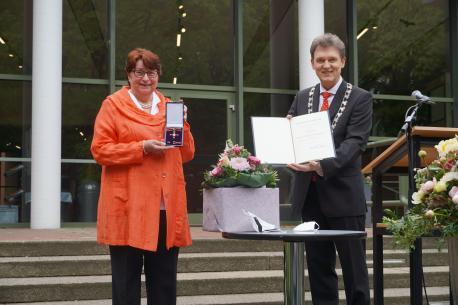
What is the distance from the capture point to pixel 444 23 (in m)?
12.5

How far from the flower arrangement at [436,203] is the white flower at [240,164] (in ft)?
2.84

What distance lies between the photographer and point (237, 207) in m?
3.28

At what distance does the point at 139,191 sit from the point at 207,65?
805cm

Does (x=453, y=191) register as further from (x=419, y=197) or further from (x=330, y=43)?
(x=330, y=43)

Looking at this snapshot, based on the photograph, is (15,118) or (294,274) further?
(15,118)

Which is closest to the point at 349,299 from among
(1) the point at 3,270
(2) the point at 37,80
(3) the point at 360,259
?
(3) the point at 360,259

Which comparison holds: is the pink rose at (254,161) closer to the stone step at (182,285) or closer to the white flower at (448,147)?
the white flower at (448,147)

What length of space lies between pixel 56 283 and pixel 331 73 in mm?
3492

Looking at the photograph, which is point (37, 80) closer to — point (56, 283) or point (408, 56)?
point (56, 283)

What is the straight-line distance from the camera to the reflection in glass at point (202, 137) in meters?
11.0

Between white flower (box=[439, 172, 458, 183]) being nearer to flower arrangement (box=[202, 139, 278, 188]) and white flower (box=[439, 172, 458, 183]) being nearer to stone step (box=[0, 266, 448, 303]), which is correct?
flower arrangement (box=[202, 139, 278, 188])

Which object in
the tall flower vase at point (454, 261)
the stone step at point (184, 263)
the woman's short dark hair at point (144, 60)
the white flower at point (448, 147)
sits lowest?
the stone step at point (184, 263)

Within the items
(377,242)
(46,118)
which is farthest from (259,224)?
(46,118)

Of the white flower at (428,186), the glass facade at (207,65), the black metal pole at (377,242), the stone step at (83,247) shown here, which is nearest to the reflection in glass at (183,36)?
the glass facade at (207,65)
